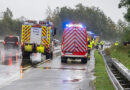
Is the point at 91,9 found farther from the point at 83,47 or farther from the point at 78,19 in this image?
the point at 83,47

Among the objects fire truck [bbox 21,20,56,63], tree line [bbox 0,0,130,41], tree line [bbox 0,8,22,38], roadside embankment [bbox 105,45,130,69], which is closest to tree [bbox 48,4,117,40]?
tree line [bbox 0,0,130,41]

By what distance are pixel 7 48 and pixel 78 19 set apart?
95188 millimetres

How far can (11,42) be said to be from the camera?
137 ft

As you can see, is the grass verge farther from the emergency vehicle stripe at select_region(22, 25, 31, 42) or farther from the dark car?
the dark car

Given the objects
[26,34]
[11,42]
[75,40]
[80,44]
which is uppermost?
[26,34]

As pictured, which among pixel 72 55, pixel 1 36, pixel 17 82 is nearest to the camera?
pixel 17 82

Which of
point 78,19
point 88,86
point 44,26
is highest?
point 78,19

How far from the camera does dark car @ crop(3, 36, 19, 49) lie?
41.4 meters

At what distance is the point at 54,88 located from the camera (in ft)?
42.8

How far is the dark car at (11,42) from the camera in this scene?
41375 mm

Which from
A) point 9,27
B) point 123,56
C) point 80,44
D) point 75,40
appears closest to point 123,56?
point 123,56

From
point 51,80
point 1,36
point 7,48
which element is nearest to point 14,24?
point 1,36

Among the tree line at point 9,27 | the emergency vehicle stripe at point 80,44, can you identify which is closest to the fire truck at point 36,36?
the emergency vehicle stripe at point 80,44

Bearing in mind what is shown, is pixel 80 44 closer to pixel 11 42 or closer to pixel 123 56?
pixel 123 56
